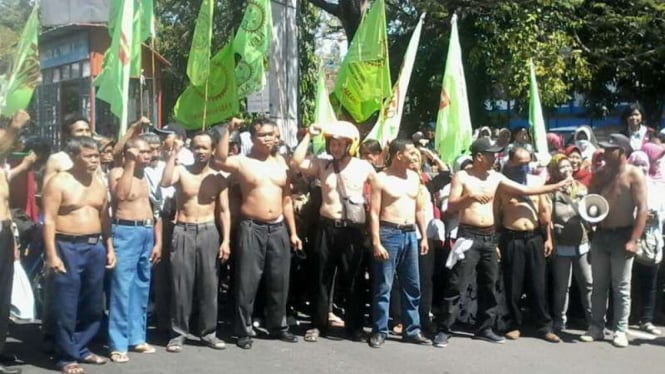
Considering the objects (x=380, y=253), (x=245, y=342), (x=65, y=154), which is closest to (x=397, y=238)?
(x=380, y=253)

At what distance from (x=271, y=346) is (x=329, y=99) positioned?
114 inches

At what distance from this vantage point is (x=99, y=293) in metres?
6.82

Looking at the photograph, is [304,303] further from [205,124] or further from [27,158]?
[27,158]

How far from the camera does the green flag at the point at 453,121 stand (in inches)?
343

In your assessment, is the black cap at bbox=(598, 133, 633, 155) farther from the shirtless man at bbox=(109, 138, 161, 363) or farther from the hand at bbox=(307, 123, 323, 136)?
the shirtless man at bbox=(109, 138, 161, 363)

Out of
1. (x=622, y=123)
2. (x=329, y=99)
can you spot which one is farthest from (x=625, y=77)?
(x=329, y=99)

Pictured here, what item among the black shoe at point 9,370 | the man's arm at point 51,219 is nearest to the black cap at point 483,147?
the man's arm at point 51,219

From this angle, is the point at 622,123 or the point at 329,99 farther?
the point at 622,123

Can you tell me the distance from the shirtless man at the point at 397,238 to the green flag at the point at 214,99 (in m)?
1.54

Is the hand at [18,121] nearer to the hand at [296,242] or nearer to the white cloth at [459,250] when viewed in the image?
the hand at [296,242]

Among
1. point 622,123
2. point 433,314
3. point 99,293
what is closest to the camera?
point 99,293

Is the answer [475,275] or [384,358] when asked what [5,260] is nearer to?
[384,358]

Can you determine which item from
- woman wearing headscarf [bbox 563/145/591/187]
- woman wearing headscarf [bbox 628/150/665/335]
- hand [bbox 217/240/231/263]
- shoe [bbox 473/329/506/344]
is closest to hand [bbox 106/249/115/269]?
hand [bbox 217/240/231/263]

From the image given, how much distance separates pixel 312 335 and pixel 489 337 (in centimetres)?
154
